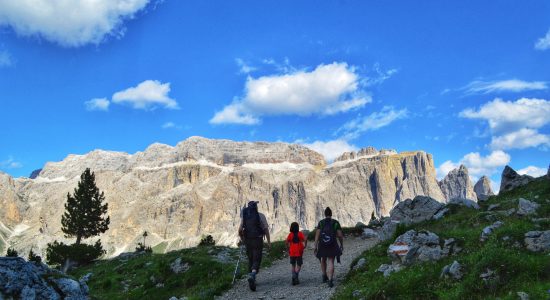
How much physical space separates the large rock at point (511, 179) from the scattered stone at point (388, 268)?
26702 mm

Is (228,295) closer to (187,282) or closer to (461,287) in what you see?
(187,282)

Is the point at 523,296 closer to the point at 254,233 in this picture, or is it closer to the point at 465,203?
the point at 254,233

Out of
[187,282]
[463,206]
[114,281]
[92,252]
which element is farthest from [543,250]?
[92,252]

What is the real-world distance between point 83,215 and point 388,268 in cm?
6165

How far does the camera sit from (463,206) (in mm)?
32500

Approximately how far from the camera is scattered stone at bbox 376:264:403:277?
1505 centimetres

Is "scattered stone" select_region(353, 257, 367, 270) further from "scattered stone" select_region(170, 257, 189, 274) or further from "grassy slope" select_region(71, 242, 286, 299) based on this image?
"scattered stone" select_region(170, 257, 189, 274)

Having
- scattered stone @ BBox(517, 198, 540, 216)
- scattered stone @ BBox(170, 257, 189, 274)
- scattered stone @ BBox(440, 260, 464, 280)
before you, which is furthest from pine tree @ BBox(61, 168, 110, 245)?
scattered stone @ BBox(440, 260, 464, 280)

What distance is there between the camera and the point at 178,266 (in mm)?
24344

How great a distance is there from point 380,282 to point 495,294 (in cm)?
368

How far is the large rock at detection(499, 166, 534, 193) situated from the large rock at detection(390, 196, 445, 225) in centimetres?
744

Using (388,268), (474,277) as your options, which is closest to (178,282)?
(388,268)

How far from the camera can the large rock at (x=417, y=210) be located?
34.0 meters

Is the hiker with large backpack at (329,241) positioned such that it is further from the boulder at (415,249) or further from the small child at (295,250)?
the boulder at (415,249)
